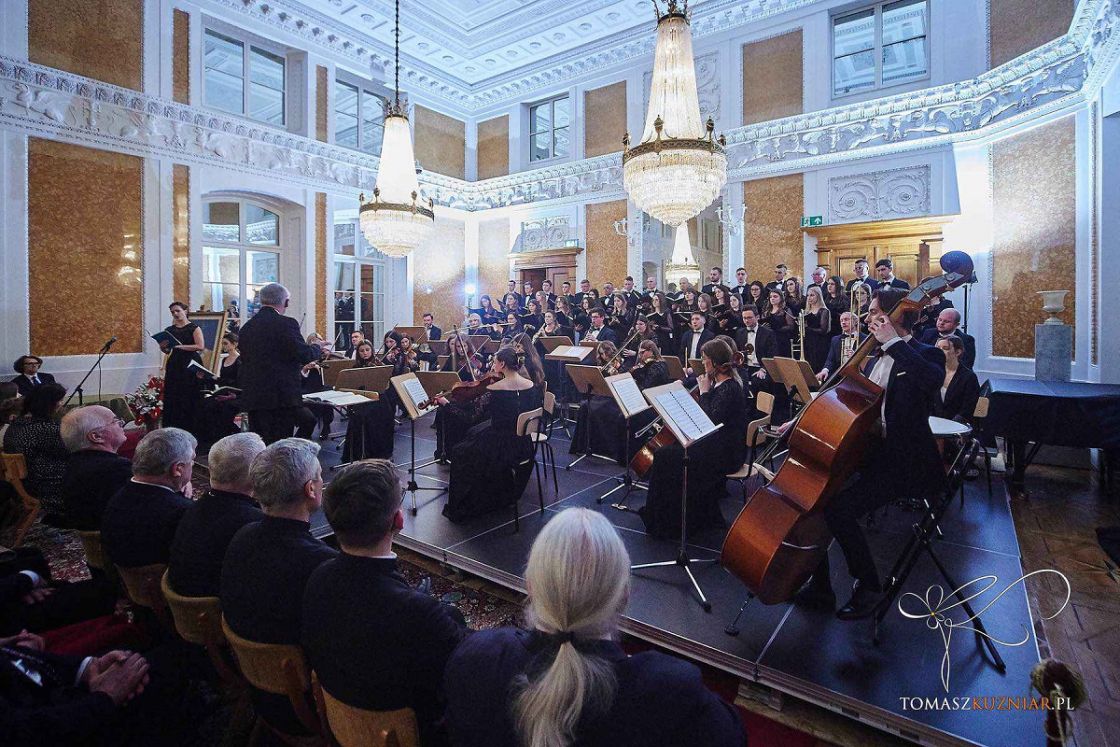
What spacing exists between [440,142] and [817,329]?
9649mm

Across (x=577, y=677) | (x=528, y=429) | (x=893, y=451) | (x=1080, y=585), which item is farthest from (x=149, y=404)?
(x=1080, y=585)

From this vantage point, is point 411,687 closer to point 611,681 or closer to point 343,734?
point 343,734

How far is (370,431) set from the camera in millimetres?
5645

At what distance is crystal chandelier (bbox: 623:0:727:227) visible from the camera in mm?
4656

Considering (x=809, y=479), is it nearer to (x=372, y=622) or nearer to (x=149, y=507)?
→ (x=372, y=622)

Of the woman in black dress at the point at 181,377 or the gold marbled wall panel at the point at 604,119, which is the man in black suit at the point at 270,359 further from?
the gold marbled wall panel at the point at 604,119

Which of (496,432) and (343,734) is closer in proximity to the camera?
(343,734)

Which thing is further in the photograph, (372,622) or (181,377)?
(181,377)

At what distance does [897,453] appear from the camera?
101 inches

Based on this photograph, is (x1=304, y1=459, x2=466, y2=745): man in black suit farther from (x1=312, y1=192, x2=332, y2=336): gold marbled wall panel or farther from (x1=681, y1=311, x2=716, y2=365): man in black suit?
(x1=312, y1=192, x2=332, y2=336): gold marbled wall panel

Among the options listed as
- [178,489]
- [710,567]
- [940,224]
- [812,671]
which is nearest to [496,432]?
[710,567]

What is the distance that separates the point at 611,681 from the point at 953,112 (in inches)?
380

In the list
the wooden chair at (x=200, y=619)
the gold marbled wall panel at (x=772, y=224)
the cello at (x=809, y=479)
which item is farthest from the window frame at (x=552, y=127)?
the wooden chair at (x=200, y=619)

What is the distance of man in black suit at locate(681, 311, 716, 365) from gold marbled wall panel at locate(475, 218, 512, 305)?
668cm
